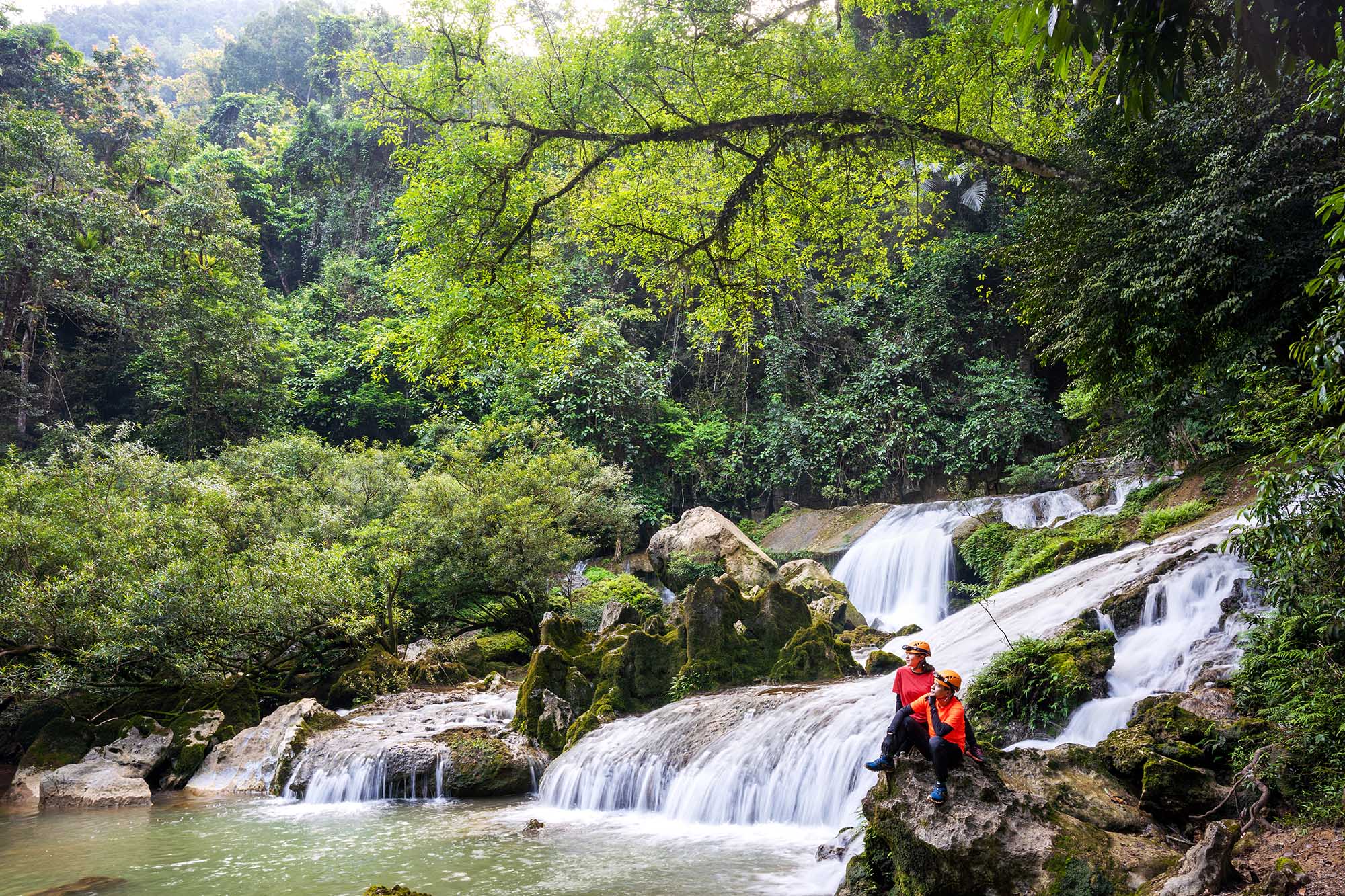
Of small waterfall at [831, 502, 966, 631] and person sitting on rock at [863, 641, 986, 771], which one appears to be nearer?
person sitting on rock at [863, 641, 986, 771]

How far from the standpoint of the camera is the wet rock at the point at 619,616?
1608 cm

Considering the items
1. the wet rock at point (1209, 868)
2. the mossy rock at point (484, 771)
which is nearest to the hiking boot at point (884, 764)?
the wet rock at point (1209, 868)

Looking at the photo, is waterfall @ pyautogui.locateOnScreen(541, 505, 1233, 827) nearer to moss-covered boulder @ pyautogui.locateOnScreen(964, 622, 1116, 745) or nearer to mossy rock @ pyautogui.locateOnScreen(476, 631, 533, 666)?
moss-covered boulder @ pyautogui.locateOnScreen(964, 622, 1116, 745)

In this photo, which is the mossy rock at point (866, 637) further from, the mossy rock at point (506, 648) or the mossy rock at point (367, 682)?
the mossy rock at point (367, 682)

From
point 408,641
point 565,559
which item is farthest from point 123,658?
point 565,559

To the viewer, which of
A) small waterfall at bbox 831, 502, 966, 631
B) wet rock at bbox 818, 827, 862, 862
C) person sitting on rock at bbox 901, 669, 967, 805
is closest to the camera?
person sitting on rock at bbox 901, 669, 967, 805

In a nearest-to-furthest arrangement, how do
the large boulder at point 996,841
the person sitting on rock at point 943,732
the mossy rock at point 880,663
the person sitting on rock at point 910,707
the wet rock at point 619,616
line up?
the large boulder at point 996,841 → the person sitting on rock at point 943,732 → the person sitting on rock at point 910,707 → the mossy rock at point 880,663 → the wet rock at point 619,616

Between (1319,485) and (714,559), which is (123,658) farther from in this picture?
(1319,485)

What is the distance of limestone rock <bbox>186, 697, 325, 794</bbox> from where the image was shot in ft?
39.5

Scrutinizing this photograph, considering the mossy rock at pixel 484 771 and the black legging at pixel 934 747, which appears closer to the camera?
the black legging at pixel 934 747

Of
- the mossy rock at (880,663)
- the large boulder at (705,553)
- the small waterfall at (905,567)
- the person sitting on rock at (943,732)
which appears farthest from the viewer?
the large boulder at (705,553)

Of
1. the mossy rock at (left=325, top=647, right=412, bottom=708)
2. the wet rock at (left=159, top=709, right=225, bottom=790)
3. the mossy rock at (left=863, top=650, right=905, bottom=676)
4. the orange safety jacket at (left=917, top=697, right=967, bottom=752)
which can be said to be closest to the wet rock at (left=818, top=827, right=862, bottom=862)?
the orange safety jacket at (left=917, top=697, right=967, bottom=752)

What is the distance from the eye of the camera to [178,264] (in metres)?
26.0

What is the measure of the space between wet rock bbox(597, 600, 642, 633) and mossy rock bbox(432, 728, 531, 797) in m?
4.59
